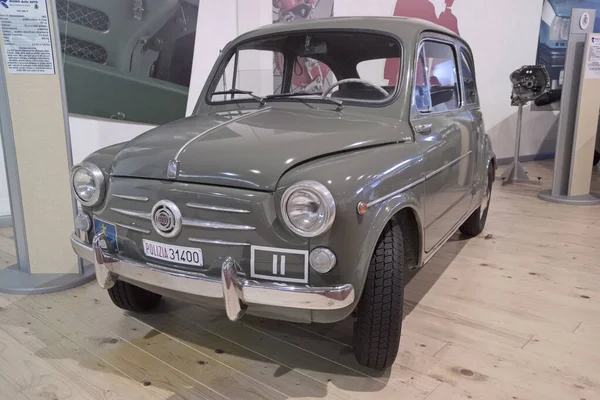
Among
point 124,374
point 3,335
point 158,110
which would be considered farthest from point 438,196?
point 158,110

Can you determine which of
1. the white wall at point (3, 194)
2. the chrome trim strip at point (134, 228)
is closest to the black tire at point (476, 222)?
the chrome trim strip at point (134, 228)

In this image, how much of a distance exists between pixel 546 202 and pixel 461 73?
2.74 m

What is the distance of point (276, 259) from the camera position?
174 cm

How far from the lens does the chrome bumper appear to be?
1.68 m

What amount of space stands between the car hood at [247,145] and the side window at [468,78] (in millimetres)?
1428

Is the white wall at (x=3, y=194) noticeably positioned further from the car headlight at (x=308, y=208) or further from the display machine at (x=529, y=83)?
the display machine at (x=529, y=83)

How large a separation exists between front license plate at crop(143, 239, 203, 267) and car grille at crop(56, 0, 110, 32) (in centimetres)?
303

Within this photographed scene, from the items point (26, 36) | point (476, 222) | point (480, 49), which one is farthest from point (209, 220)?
point (480, 49)

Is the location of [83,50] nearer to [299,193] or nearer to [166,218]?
[166,218]

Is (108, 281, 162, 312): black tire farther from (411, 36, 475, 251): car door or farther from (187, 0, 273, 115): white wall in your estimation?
(187, 0, 273, 115): white wall

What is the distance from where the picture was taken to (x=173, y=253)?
6.25ft

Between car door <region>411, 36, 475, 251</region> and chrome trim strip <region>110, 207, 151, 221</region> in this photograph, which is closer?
chrome trim strip <region>110, 207, 151, 221</region>

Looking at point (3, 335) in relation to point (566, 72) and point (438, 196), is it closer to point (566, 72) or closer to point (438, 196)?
point (438, 196)

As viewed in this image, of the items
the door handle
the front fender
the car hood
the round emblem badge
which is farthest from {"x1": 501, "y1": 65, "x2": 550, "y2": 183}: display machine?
the round emblem badge
